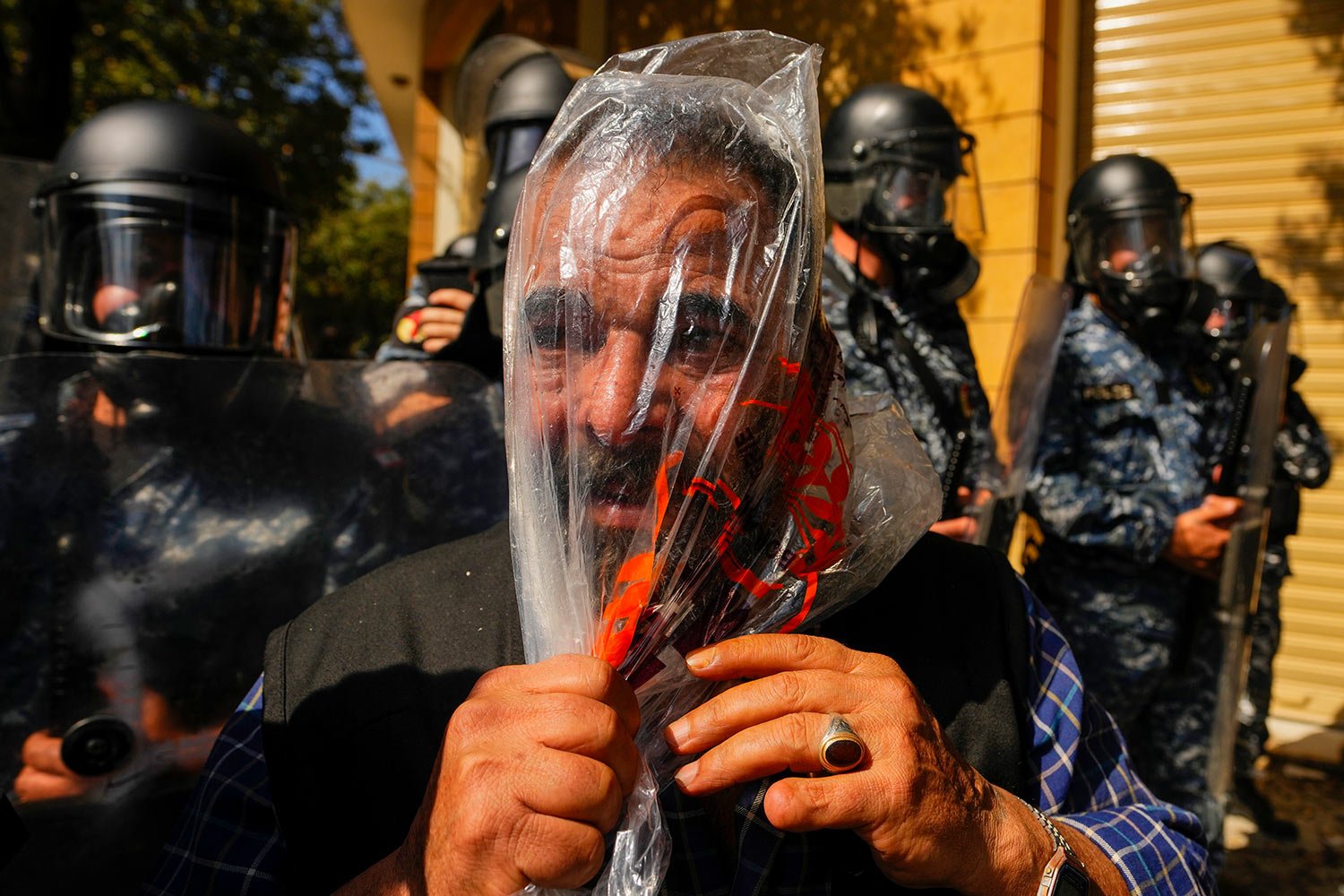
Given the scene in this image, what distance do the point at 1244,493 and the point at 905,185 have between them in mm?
1460

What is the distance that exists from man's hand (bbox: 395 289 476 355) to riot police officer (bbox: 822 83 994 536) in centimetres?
115

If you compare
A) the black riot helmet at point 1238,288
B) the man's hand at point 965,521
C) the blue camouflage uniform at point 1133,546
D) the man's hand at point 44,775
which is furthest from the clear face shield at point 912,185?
the man's hand at point 44,775

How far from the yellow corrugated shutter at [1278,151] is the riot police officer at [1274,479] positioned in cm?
48

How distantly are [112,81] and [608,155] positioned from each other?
1603 centimetres

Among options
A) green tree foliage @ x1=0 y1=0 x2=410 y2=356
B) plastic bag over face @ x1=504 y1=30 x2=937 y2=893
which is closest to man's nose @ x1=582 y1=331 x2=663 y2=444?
plastic bag over face @ x1=504 y1=30 x2=937 y2=893

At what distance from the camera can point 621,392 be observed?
1.08 meters

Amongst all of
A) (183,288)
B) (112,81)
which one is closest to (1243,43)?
(183,288)

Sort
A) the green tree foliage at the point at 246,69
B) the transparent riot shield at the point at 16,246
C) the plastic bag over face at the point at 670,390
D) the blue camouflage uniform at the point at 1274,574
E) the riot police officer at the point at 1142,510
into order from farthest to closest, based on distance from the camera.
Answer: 1. the green tree foliage at the point at 246,69
2. the blue camouflage uniform at the point at 1274,574
3. the riot police officer at the point at 1142,510
4. the transparent riot shield at the point at 16,246
5. the plastic bag over face at the point at 670,390

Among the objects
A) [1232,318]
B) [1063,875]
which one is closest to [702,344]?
[1063,875]

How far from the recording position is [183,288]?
2.49 metres

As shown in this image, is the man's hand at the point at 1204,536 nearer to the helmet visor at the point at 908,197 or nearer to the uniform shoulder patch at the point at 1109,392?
the uniform shoulder patch at the point at 1109,392

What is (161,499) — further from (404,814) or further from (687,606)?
(687,606)

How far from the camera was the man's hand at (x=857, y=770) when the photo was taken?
36.9 inches

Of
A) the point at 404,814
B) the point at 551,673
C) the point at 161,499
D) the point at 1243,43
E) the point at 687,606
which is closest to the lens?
the point at 551,673
